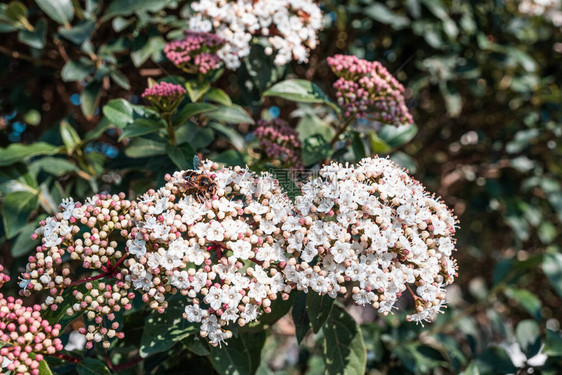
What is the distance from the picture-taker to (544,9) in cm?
316

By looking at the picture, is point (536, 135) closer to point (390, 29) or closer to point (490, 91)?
point (490, 91)

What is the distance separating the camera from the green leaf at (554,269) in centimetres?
230

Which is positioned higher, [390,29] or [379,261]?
[379,261]

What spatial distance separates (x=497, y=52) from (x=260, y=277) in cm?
221

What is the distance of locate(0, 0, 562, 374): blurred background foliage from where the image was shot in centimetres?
182

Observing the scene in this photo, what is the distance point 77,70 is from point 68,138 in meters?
0.29

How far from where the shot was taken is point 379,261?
1171 millimetres

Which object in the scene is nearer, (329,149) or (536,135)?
(329,149)

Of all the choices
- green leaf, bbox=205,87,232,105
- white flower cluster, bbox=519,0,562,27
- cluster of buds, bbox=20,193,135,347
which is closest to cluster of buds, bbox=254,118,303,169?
green leaf, bbox=205,87,232,105

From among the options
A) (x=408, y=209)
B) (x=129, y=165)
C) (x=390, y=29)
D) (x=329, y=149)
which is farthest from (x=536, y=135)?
(x=129, y=165)

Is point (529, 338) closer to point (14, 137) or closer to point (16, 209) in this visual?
point (16, 209)

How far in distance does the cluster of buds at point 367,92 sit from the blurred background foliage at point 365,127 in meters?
0.11

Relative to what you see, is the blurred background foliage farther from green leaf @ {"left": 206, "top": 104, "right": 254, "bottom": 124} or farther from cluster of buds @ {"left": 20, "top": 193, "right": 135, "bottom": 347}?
cluster of buds @ {"left": 20, "top": 193, "right": 135, "bottom": 347}

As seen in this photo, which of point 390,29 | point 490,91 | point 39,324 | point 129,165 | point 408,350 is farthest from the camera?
point 490,91
